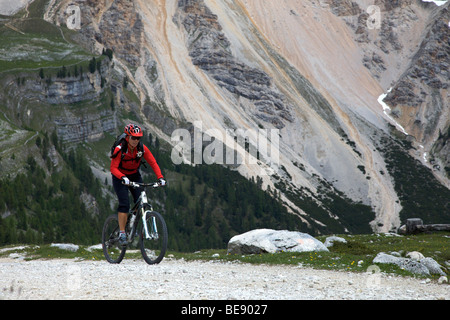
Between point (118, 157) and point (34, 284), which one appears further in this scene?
point (118, 157)

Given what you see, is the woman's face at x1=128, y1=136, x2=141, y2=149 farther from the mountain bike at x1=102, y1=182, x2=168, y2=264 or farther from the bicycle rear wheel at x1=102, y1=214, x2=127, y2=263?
the bicycle rear wheel at x1=102, y1=214, x2=127, y2=263

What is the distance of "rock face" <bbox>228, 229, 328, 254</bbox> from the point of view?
80.9ft

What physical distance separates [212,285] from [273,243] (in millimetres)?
12215

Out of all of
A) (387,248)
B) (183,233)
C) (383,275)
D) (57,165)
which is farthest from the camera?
(183,233)

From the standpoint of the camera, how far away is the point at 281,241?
83.6 feet

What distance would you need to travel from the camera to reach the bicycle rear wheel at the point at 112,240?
20.0 meters

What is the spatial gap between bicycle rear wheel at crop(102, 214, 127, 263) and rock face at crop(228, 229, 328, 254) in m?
7.16

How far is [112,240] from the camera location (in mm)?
20438

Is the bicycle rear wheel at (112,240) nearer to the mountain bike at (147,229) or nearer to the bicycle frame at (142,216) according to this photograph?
the mountain bike at (147,229)
